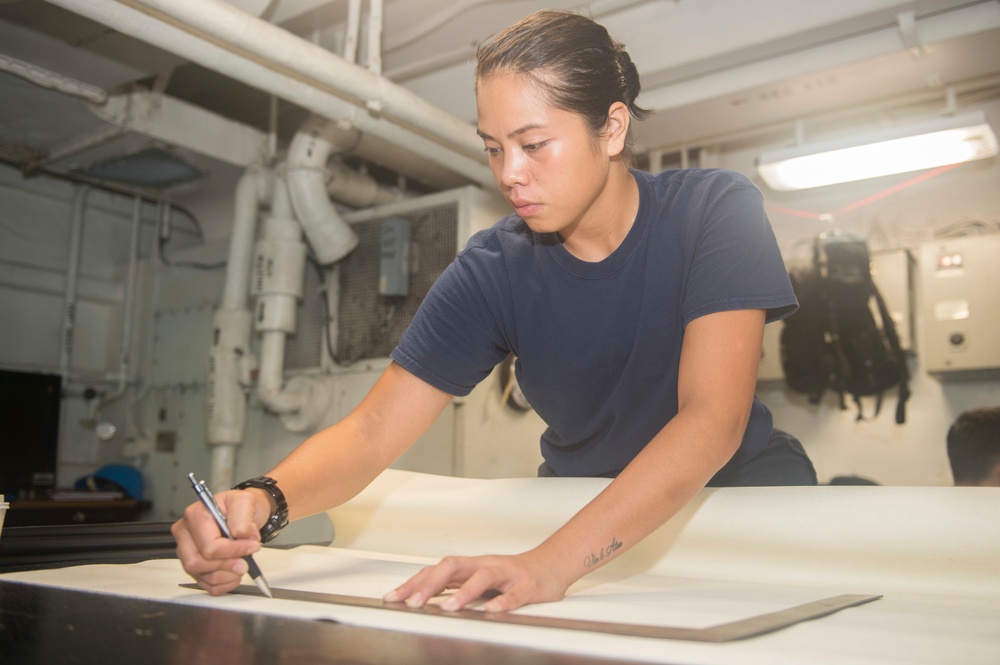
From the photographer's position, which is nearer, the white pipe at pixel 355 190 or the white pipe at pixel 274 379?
the white pipe at pixel 274 379

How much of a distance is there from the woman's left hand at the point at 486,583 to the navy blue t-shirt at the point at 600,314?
1.38ft

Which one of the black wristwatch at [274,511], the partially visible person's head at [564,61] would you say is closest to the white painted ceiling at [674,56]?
the partially visible person's head at [564,61]

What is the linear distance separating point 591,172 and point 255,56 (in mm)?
1987

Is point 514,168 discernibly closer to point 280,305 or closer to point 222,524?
point 222,524

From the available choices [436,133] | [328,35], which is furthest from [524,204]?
[328,35]

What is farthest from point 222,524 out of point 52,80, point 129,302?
point 129,302

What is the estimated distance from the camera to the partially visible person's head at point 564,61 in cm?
106

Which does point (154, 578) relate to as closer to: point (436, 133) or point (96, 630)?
point (96, 630)

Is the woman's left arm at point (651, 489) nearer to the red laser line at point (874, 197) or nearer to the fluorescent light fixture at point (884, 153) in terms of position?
the fluorescent light fixture at point (884, 153)

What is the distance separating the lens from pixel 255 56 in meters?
2.72

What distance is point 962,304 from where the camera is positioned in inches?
136

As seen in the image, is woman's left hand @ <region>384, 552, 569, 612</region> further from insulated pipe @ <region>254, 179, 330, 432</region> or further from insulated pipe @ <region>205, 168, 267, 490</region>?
insulated pipe @ <region>205, 168, 267, 490</region>

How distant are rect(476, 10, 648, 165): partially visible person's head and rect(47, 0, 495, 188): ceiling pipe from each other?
1.68 m

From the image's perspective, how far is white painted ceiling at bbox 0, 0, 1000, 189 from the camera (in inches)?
118
